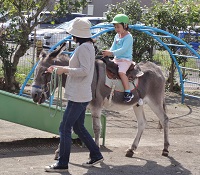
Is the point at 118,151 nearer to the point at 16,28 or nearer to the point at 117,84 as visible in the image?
the point at 117,84

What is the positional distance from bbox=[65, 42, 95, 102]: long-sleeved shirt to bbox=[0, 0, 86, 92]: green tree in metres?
8.63

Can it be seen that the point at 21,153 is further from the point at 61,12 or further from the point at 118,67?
the point at 61,12

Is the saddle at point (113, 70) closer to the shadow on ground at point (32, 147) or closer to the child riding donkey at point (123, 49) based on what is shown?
the child riding donkey at point (123, 49)

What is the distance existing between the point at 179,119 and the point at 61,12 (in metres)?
5.01

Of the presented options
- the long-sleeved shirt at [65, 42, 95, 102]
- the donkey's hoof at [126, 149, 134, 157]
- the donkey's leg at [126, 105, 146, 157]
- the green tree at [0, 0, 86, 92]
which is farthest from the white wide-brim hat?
the green tree at [0, 0, 86, 92]

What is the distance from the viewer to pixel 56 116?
955 centimetres

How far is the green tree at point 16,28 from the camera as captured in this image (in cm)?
1602

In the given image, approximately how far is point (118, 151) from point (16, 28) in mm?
7826

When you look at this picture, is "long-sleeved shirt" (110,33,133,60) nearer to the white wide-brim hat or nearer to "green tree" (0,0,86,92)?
the white wide-brim hat

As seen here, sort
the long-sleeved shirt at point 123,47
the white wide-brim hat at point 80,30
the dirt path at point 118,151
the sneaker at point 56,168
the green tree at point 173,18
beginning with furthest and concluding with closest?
the green tree at point 173,18 < the long-sleeved shirt at point 123,47 < the dirt path at point 118,151 < the sneaker at point 56,168 < the white wide-brim hat at point 80,30

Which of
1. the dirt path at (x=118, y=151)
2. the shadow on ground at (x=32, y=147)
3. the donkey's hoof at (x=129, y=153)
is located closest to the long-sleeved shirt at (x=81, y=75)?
the dirt path at (x=118, y=151)

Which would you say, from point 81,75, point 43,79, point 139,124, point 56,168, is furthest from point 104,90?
point 56,168

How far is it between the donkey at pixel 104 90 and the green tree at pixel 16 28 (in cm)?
690

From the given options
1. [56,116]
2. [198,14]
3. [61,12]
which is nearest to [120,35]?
[56,116]
